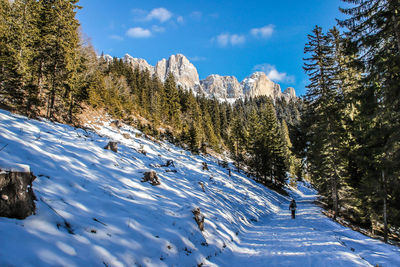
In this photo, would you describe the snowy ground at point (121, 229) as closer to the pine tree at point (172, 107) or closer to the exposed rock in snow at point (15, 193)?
the exposed rock in snow at point (15, 193)

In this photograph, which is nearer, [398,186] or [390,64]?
[390,64]

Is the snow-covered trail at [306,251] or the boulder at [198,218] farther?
the boulder at [198,218]

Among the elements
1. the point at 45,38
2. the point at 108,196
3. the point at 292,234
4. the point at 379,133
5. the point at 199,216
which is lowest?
the point at 292,234

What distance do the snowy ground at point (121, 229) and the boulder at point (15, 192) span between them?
21cm

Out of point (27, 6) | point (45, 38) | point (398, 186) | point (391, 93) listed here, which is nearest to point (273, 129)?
point (398, 186)

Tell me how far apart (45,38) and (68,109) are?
27.3 feet

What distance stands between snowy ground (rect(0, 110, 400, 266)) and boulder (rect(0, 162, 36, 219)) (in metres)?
0.21

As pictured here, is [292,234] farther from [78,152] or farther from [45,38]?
[45,38]

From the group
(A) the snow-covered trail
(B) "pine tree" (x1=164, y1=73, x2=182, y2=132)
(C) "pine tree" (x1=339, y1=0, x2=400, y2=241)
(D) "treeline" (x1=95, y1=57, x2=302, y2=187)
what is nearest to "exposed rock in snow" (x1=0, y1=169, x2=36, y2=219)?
(A) the snow-covered trail

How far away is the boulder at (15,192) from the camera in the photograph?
354 centimetres

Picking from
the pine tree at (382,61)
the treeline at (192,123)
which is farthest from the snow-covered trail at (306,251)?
the treeline at (192,123)

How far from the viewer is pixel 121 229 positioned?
525 centimetres

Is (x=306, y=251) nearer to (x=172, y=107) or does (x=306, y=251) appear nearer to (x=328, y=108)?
(x=328, y=108)

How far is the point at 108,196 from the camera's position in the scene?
676 centimetres
